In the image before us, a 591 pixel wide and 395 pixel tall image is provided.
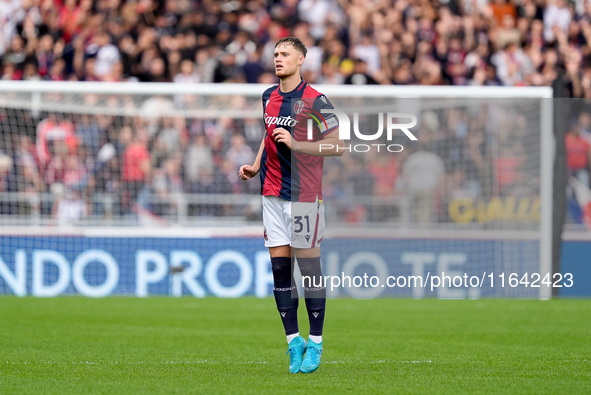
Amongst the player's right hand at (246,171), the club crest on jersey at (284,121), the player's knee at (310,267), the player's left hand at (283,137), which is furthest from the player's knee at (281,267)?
the club crest on jersey at (284,121)

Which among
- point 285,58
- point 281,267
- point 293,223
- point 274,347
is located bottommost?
point 274,347

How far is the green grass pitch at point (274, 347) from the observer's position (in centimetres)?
602

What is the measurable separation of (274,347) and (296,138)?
7.84 ft

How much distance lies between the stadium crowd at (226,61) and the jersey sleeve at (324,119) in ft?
27.4

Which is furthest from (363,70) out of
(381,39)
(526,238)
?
(526,238)

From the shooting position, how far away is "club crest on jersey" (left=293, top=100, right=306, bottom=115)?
660cm

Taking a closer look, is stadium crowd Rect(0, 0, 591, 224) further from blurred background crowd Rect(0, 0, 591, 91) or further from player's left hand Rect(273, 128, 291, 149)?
player's left hand Rect(273, 128, 291, 149)

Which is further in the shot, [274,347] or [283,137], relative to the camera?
[274,347]

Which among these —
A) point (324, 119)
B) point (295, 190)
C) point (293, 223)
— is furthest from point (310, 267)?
point (324, 119)

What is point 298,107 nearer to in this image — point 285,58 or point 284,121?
point 284,121

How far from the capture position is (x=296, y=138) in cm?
669

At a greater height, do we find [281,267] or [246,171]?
[246,171]

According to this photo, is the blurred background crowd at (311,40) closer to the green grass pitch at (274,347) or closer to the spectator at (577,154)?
the spectator at (577,154)

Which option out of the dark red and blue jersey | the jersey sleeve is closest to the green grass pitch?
the dark red and blue jersey
